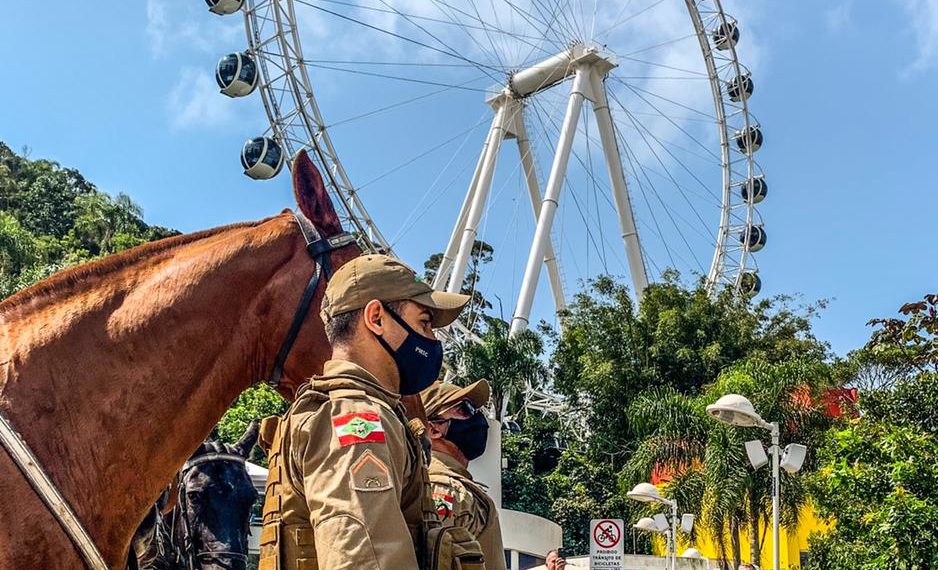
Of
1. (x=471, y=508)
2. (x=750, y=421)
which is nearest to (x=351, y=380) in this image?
(x=471, y=508)

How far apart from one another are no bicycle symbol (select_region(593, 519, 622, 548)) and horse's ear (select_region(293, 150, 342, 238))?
21.4 feet

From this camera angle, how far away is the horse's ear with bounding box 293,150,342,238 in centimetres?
239

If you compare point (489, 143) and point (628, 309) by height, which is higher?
point (489, 143)

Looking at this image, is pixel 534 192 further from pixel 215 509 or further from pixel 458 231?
pixel 215 509

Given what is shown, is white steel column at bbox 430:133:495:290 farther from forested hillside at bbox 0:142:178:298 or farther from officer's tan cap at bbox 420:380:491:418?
officer's tan cap at bbox 420:380:491:418

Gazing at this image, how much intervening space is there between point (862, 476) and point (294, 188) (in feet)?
31.8

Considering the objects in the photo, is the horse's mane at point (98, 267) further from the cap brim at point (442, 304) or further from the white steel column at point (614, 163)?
the white steel column at point (614, 163)

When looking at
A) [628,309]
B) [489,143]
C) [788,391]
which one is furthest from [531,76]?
[788,391]

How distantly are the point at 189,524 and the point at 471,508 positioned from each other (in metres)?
1.06

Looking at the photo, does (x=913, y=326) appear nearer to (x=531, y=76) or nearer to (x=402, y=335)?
(x=402, y=335)

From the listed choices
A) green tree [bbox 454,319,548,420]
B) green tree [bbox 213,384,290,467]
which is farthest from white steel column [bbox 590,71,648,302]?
green tree [bbox 213,384,290,467]

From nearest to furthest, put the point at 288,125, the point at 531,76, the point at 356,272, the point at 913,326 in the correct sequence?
1. the point at 356,272
2. the point at 913,326
3. the point at 288,125
4. the point at 531,76

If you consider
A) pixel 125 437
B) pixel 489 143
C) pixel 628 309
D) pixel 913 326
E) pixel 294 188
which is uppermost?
pixel 489 143

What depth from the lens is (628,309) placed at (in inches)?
1118
